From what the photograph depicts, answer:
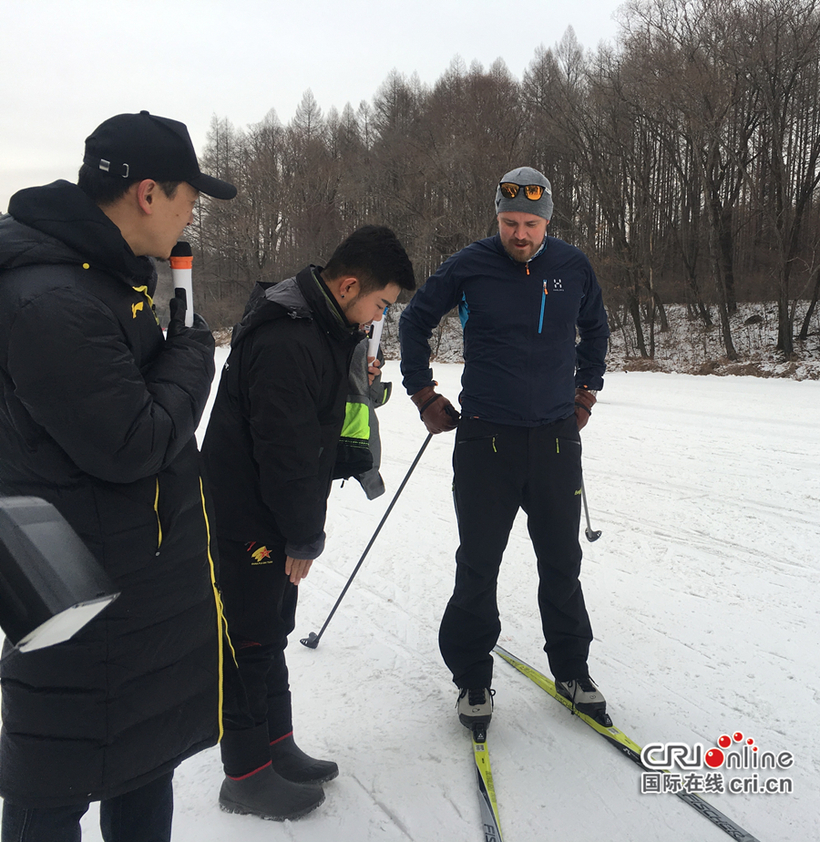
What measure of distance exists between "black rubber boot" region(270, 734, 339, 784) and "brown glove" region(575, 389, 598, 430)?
1.71 m

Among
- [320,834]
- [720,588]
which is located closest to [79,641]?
[320,834]

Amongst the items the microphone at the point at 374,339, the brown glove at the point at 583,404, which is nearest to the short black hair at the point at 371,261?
the microphone at the point at 374,339

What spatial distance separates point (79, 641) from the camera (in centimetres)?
134

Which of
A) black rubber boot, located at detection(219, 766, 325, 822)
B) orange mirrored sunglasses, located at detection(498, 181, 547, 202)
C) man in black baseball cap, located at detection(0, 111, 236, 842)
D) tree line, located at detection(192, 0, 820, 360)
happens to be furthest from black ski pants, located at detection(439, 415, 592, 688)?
tree line, located at detection(192, 0, 820, 360)

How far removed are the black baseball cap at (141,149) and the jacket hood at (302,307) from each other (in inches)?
19.4

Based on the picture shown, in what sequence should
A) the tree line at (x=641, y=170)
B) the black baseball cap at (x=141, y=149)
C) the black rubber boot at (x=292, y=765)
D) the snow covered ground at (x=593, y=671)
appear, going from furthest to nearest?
the tree line at (x=641, y=170) → the black rubber boot at (x=292, y=765) → the snow covered ground at (x=593, y=671) → the black baseball cap at (x=141, y=149)

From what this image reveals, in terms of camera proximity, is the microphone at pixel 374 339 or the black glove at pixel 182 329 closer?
the black glove at pixel 182 329

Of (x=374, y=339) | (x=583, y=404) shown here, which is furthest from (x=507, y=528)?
(x=374, y=339)

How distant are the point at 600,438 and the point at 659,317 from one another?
14099 mm

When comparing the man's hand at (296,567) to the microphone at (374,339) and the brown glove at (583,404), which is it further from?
the brown glove at (583,404)

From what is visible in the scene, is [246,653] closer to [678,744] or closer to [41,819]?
[41,819]

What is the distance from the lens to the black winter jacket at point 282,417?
1872mm

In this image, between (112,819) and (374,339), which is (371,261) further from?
(112,819)

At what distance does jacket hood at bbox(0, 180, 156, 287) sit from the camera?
128 centimetres
